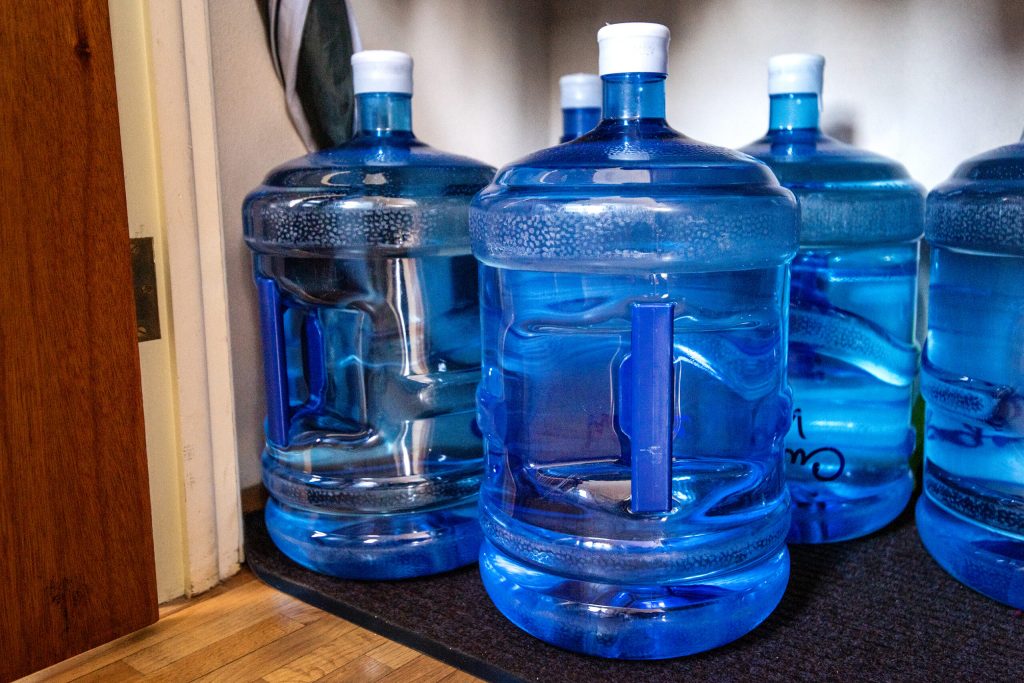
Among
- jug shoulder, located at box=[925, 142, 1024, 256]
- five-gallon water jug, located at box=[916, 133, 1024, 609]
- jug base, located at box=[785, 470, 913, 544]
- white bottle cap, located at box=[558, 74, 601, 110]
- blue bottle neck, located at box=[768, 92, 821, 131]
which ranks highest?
white bottle cap, located at box=[558, 74, 601, 110]

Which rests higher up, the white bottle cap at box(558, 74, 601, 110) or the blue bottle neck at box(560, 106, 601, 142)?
the white bottle cap at box(558, 74, 601, 110)

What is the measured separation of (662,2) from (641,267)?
0.75 metres

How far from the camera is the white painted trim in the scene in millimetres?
1052

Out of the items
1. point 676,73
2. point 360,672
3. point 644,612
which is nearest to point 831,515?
point 644,612

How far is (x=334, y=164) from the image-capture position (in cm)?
111

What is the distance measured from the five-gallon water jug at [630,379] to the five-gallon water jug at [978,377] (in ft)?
0.73

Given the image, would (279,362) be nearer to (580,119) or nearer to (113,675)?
(113,675)

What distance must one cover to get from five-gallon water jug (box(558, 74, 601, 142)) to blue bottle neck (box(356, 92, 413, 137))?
279mm

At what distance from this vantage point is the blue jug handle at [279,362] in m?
1.11

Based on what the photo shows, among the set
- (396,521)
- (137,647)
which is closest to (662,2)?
(396,521)

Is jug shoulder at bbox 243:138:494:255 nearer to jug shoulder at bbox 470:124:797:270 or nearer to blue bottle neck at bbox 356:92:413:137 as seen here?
blue bottle neck at bbox 356:92:413:137

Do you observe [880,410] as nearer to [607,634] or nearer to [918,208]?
[918,208]

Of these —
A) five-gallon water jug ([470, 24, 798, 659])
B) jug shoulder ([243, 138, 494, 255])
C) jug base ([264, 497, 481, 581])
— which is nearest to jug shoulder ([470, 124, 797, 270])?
five-gallon water jug ([470, 24, 798, 659])

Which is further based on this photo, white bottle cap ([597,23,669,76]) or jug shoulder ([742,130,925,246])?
jug shoulder ([742,130,925,246])
